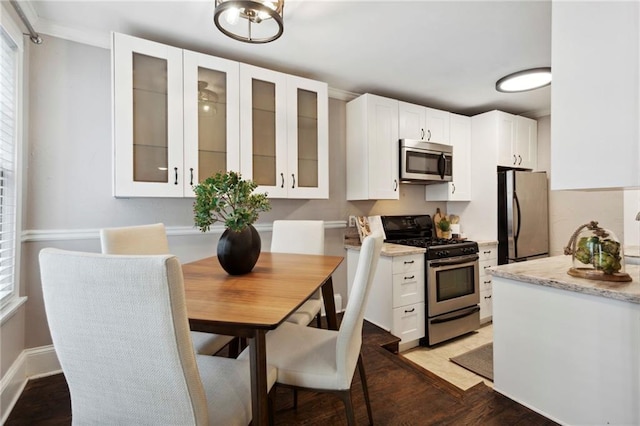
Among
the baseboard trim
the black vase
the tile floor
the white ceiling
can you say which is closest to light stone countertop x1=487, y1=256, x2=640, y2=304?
the tile floor

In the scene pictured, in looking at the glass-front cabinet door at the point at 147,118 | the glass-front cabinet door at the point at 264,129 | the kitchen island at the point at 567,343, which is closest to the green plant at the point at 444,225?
the kitchen island at the point at 567,343

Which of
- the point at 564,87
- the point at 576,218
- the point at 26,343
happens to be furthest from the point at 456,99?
the point at 26,343

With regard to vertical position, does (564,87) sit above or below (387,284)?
above

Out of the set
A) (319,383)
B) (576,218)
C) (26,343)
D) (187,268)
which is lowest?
(26,343)

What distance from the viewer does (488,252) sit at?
11.2ft

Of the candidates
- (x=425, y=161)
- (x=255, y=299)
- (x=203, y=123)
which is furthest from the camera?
(x=425, y=161)

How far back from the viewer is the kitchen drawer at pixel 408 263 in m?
2.70

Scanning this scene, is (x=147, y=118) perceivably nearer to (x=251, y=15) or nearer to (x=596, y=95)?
(x=251, y=15)

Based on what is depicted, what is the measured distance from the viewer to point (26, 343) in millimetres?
1962

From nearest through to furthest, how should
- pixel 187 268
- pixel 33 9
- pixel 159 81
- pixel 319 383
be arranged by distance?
pixel 319 383 < pixel 187 268 < pixel 33 9 < pixel 159 81

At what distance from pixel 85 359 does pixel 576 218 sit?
15.0ft

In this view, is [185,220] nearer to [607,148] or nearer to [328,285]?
[328,285]

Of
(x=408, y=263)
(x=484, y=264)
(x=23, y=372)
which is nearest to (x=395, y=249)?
(x=408, y=263)

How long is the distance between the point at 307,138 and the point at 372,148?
72cm
